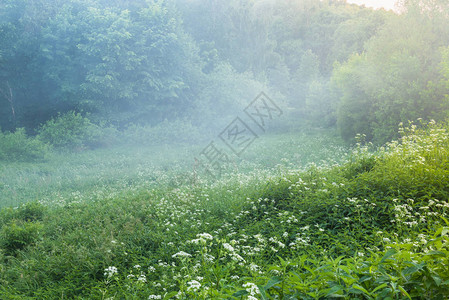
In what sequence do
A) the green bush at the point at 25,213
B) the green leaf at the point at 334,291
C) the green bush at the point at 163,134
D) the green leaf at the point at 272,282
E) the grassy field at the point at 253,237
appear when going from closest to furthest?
the green leaf at the point at 334,291
the green leaf at the point at 272,282
the grassy field at the point at 253,237
the green bush at the point at 25,213
the green bush at the point at 163,134

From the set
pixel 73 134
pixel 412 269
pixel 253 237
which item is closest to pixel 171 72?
pixel 73 134

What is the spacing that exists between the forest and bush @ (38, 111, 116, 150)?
14cm

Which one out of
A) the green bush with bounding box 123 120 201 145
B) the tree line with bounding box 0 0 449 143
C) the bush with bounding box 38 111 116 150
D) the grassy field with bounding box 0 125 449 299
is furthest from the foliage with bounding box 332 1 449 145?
the bush with bounding box 38 111 116 150

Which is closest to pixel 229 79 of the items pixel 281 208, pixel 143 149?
pixel 143 149

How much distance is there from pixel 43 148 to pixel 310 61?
105 feet

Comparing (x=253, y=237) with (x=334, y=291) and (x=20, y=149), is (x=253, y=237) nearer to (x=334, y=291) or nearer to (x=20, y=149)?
(x=334, y=291)

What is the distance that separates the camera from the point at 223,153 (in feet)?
60.4

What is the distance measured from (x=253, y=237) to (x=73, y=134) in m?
21.9

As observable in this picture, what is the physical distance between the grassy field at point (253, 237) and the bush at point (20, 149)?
12.3 meters

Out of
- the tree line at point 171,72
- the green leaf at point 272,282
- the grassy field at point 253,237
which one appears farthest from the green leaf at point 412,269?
the tree line at point 171,72

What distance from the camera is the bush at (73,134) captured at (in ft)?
74.7

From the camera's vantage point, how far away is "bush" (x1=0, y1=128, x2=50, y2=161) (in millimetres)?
18906

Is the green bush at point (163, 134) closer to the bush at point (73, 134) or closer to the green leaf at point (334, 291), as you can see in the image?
the bush at point (73, 134)

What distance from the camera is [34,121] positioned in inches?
1110
